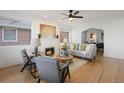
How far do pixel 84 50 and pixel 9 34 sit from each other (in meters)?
3.78

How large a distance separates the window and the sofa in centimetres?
336

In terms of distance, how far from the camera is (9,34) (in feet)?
15.2

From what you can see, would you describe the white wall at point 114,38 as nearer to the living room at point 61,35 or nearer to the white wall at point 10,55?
the living room at point 61,35

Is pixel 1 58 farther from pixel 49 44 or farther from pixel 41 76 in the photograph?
pixel 49 44

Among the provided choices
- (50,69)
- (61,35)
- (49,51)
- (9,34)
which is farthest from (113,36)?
(9,34)

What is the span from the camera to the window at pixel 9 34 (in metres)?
4.40

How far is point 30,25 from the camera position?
17.6 feet

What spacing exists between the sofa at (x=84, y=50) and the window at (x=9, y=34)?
11.0 ft

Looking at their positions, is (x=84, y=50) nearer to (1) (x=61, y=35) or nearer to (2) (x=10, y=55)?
(1) (x=61, y=35)

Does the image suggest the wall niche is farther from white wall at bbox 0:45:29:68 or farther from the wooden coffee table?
the wooden coffee table

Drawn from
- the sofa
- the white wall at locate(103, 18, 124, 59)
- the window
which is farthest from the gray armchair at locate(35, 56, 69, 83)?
the white wall at locate(103, 18, 124, 59)

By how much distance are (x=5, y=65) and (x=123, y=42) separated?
595 cm

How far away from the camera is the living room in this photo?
3982mm
